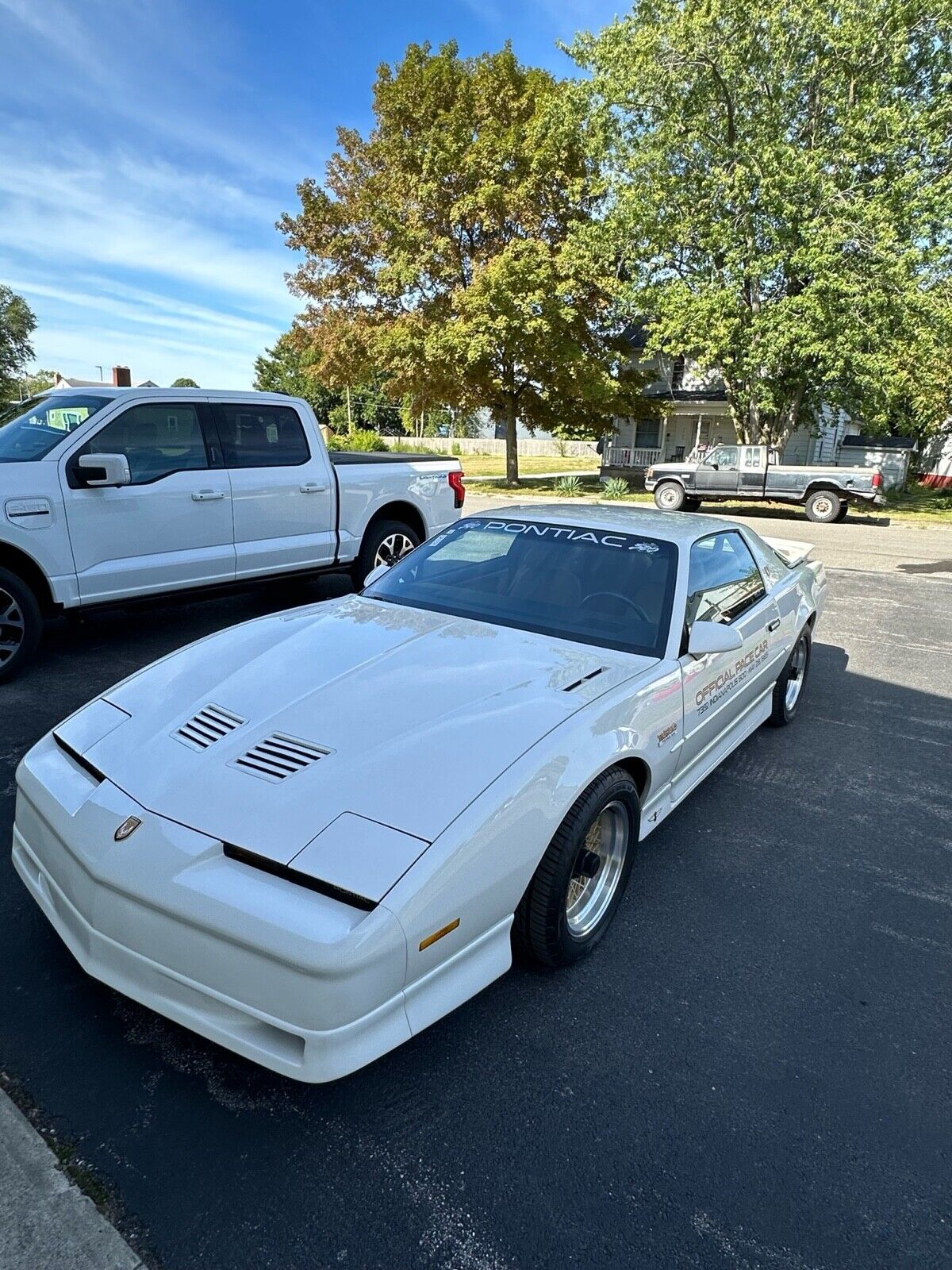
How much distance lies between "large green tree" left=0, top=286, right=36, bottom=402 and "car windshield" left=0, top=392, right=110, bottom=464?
37539mm

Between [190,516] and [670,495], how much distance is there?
16502 mm

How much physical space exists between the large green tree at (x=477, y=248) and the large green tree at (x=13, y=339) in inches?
786

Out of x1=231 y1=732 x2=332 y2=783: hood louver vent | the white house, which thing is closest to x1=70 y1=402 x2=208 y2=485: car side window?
x1=231 y1=732 x2=332 y2=783: hood louver vent

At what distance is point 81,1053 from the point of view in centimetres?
208

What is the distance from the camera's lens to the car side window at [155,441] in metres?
5.16

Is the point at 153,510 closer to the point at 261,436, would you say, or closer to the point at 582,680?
the point at 261,436

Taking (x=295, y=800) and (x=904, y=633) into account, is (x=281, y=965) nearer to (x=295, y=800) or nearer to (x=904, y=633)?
(x=295, y=800)

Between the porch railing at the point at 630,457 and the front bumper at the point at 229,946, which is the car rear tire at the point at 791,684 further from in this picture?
the porch railing at the point at 630,457

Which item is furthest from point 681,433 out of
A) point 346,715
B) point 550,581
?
point 346,715

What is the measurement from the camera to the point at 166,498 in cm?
540

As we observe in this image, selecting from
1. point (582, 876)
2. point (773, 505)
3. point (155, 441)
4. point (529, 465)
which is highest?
point (155, 441)

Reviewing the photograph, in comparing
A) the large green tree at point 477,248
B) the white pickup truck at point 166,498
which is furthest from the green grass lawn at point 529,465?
the white pickup truck at point 166,498

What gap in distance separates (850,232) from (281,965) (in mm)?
21498

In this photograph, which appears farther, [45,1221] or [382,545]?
[382,545]
